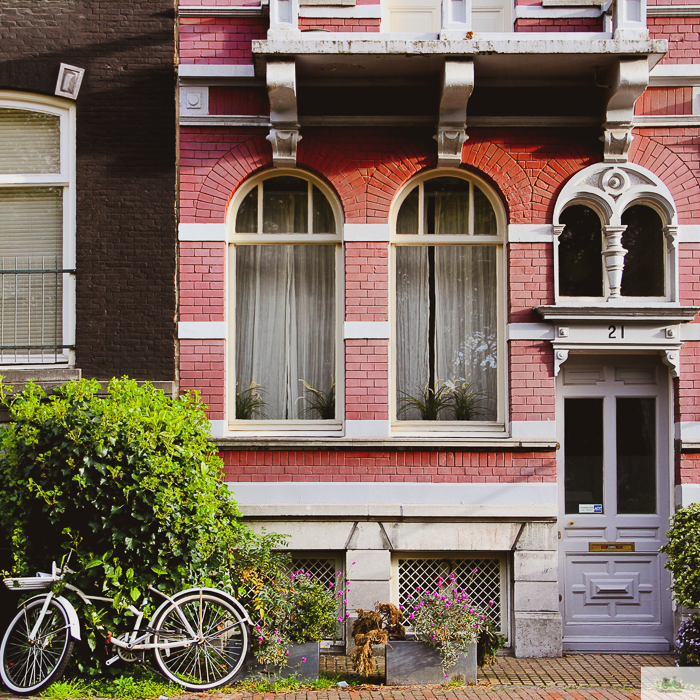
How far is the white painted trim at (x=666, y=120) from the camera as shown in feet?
23.4

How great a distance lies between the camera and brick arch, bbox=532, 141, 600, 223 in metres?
7.14

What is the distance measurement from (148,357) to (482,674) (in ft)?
13.8

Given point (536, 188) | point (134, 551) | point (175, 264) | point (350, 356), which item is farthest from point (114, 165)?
point (536, 188)

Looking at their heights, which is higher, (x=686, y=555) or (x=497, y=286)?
(x=497, y=286)

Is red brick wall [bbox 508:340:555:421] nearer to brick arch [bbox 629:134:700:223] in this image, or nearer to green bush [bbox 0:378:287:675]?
brick arch [bbox 629:134:700:223]

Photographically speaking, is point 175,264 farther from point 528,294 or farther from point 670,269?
point 670,269

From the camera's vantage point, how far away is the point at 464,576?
705 cm

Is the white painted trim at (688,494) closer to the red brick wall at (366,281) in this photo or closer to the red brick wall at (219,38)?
the red brick wall at (366,281)

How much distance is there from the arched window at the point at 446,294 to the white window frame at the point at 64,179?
3254mm

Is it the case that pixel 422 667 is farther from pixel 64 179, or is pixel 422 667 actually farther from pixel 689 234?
pixel 64 179

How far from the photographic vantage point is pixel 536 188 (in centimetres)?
715

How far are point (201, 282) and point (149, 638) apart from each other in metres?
3.26

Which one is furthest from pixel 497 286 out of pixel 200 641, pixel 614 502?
pixel 200 641

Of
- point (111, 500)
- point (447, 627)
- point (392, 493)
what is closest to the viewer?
point (111, 500)
